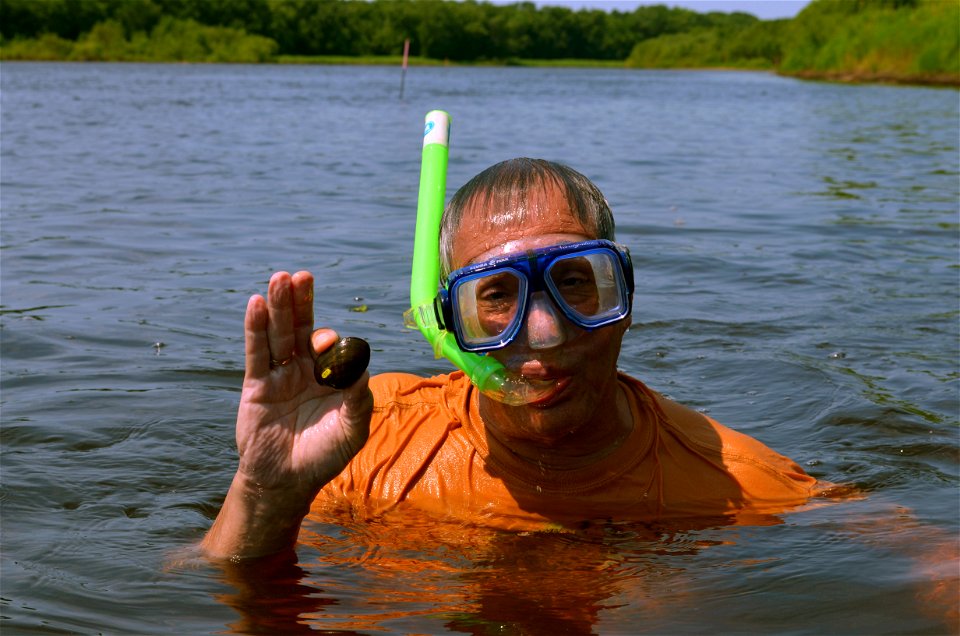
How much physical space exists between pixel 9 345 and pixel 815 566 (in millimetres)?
4124

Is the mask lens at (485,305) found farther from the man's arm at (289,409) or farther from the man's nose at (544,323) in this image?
the man's arm at (289,409)

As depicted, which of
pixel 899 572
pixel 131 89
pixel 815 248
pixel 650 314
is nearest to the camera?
pixel 899 572

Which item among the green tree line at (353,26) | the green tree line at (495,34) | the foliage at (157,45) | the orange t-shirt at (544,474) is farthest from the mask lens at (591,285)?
the green tree line at (353,26)

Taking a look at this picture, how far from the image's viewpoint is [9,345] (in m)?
5.64

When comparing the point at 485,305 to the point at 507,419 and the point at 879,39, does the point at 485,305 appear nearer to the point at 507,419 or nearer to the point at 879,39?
the point at 507,419

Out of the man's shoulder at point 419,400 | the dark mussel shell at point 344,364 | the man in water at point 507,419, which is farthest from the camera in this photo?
the man's shoulder at point 419,400

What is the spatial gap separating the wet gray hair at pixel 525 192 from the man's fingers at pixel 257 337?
0.69 meters

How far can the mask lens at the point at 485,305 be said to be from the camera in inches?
108

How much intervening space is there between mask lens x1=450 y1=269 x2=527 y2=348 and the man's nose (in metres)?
0.05

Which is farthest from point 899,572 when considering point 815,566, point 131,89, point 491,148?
point 131,89

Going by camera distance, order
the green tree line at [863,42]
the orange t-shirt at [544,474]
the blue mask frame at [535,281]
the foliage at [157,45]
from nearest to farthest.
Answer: the blue mask frame at [535,281]
the orange t-shirt at [544,474]
the green tree line at [863,42]
the foliage at [157,45]

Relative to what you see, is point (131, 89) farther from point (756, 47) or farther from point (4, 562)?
point (756, 47)

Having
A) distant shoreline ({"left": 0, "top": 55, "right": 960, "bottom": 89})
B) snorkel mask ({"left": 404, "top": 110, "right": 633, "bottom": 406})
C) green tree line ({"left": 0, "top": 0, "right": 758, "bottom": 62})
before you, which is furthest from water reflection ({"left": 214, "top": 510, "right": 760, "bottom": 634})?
green tree line ({"left": 0, "top": 0, "right": 758, "bottom": 62})

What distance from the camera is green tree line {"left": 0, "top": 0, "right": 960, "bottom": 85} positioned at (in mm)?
53312
